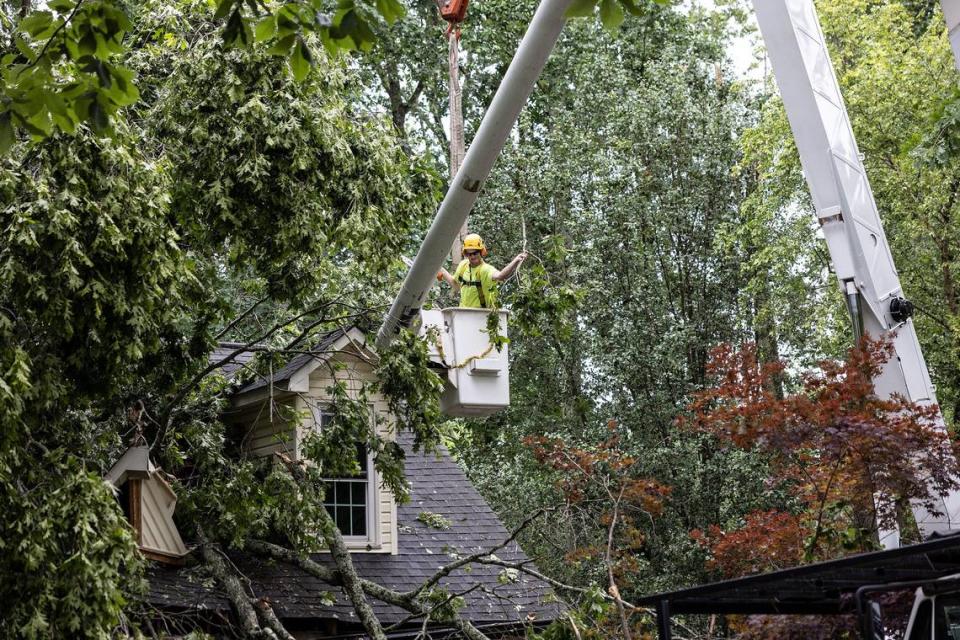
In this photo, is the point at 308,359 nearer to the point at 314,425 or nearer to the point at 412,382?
the point at 314,425

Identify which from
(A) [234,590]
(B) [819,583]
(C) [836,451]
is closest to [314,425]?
(A) [234,590]

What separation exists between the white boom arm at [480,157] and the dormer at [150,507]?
2619 mm

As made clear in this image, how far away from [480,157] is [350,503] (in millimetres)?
6256

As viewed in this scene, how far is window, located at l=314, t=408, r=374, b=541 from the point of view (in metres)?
15.8

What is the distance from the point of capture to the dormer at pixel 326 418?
14555 mm

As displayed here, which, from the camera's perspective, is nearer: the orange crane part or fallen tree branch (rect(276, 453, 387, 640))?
fallen tree branch (rect(276, 453, 387, 640))

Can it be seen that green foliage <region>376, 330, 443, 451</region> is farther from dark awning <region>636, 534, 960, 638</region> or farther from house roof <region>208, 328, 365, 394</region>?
dark awning <region>636, 534, 960, 638</region>

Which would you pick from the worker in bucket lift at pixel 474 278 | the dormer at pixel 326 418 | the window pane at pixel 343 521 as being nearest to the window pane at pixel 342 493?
the dormer at pixel 326 418

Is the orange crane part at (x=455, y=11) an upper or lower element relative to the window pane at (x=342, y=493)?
upper

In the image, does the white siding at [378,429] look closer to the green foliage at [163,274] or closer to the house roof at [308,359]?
the house roof at [308,359]

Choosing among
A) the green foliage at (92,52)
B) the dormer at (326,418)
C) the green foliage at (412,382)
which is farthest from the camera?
the dormer at (326,418)

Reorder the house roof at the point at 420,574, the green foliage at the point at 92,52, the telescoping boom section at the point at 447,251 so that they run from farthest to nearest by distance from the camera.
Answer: the house roof at the point at 420,574 < the telescoping boom section at the point at 447,251 < the green foliage at the point at 92,52

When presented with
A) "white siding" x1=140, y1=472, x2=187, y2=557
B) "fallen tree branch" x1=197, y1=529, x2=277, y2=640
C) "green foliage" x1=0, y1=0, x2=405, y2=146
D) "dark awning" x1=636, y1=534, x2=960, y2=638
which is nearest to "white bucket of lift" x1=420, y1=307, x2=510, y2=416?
"fallen tree branch" x1=197, y1=529, x2=277, y2=640

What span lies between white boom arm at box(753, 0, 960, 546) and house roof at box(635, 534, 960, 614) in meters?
3.55
